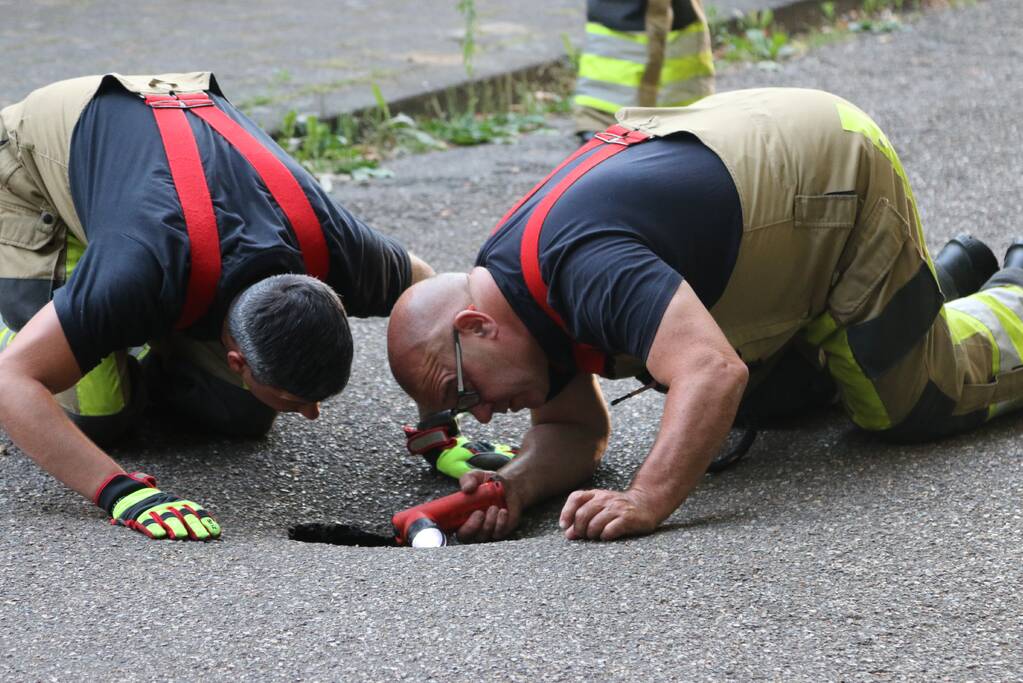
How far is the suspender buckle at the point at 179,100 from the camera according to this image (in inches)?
118

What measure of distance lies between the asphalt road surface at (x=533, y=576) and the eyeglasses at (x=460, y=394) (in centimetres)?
30

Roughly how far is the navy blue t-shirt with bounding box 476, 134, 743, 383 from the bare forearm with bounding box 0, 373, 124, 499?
891mm

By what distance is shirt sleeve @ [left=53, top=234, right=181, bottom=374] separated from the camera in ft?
8.60

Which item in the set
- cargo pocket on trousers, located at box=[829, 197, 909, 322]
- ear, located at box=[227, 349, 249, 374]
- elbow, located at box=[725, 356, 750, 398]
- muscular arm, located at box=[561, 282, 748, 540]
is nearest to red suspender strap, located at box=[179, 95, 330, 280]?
ear, located at box=[227, 349, 249, 374]

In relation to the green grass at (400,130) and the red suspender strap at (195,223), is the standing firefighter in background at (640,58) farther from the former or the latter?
the red suspender strap at (195,223)

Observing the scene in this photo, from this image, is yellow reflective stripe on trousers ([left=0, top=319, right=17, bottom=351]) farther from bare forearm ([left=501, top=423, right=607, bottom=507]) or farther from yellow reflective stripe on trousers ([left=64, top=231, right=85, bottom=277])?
bare forearm ([left=501, top=423, right=607, bottom=507])

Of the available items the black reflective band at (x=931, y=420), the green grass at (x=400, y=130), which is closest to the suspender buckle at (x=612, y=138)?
the black reflective band at (x=931, y=420)

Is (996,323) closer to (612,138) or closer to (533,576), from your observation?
(612,138)

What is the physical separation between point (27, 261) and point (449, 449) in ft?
3.64

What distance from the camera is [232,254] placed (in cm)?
271

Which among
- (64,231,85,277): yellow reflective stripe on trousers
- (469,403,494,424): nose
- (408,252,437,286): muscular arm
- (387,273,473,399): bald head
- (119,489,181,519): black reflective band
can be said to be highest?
(387,273,473,399): bald head

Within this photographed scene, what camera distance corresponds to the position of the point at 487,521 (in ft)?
9.34

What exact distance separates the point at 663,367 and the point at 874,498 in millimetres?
603

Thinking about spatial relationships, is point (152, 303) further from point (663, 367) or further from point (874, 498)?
point (874, 498)
